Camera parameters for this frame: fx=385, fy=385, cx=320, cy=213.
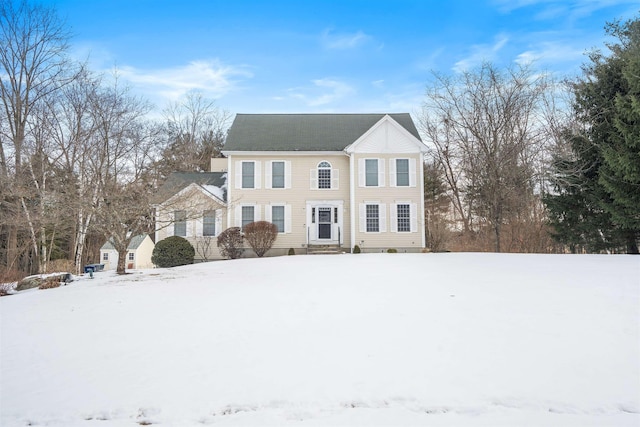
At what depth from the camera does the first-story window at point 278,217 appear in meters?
20.0

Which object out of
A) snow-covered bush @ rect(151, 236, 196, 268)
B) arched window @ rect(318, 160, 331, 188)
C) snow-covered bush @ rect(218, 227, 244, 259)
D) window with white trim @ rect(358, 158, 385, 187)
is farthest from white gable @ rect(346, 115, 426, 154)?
snow-covered bush @ rect(151, 236, 196, 268)

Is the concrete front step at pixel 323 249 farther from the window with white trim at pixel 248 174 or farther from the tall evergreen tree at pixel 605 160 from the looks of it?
the tall evergreen tree at pixel 605 160

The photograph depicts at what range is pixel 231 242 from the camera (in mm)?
18672

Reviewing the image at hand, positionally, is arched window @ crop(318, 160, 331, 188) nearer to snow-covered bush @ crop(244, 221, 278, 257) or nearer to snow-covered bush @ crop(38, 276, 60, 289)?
snow-covered bush @ crop(244, 221, 278, 257)

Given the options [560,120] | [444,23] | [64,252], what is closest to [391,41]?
[444,23]

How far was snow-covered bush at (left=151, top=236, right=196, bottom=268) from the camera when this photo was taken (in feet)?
55.4

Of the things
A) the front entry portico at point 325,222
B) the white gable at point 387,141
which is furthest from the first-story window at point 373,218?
the white gable at point 387,141

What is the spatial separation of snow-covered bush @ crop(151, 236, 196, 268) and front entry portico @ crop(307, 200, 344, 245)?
240 inches

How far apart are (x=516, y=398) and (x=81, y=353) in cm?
520

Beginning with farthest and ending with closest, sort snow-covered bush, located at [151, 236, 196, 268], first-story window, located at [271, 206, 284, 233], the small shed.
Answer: the small shed, first-story window, located at [271, 206, 284, 233], snow-covered bush, located at [151, 236, 196, 268]

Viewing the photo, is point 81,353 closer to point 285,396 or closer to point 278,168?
point 285,396

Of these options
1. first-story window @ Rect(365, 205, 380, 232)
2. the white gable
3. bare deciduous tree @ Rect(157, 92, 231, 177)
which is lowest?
first-story window @ Rect(365, 205, 380, 232)

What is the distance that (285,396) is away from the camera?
387 cm

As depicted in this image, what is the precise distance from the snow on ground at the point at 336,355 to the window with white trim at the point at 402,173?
38.6 ft
